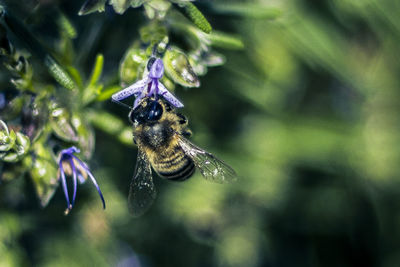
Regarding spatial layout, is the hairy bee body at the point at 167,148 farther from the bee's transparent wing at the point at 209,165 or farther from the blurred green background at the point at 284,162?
the blurred green background at the point at 284,162

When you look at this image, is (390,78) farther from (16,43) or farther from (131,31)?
(16,43)

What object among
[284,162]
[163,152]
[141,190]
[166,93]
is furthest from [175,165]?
[284,162]

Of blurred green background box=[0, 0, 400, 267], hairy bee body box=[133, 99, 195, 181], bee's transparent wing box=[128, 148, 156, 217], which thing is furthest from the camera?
blurred green background box=[0, 0, 400, 267]

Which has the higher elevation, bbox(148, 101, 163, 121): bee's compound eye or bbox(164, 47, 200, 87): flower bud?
bbox(164, 47, 200, 87): flower bud

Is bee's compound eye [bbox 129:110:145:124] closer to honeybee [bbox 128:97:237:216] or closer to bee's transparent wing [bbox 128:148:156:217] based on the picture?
honeybee [bbox 128:97:237:216]

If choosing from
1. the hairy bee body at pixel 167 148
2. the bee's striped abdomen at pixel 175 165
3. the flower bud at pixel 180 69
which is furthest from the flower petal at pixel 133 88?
the bee's striped abdomen at pixel 175 165

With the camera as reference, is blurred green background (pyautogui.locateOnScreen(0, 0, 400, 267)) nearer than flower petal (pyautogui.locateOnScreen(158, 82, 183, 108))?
No

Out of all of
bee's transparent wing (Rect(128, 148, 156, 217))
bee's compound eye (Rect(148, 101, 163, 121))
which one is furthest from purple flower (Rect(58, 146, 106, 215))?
bee's compound eye (Rect(148, 101, 163, 121))

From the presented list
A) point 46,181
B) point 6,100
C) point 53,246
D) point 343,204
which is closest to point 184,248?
point 53,246

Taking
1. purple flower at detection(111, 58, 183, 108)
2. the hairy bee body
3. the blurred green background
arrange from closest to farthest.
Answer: purple flower at detection(111, 58, 183, 108) < the hairy bee body < the blurred green background
